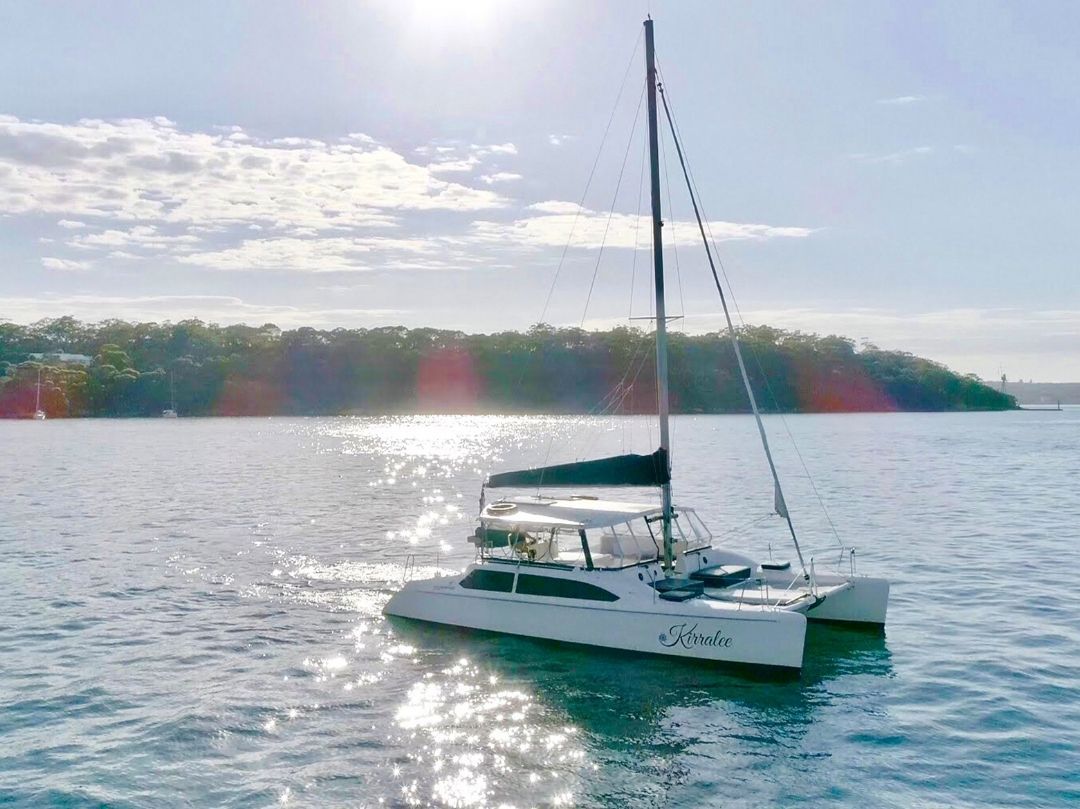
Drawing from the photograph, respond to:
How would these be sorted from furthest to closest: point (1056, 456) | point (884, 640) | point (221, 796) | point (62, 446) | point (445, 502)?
point (62, 446)
point (1056, 456)
point (445, 502)
point (884, 640)
point (221, 796)

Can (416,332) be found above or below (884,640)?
above

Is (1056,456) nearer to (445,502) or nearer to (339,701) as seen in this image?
(445,502)

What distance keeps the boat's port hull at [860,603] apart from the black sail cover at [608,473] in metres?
4.64

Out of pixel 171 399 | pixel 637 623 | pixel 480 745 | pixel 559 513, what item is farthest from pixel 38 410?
pixel 480 745

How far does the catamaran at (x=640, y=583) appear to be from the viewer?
17.7 m

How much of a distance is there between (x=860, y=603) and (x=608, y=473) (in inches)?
246

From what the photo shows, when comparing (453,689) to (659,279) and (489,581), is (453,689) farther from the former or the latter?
(659,279)

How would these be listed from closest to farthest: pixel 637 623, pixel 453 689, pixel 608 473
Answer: pixel 453 689 < pixel 637 623 < pixel 608 473

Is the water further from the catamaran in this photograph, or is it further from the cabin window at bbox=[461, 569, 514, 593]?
the cabin window at bbox=[461, 569, 514, 593]

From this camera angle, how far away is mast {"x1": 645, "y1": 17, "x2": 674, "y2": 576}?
Answer: 20.4m

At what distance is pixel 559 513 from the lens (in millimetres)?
20422

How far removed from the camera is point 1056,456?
250 ft

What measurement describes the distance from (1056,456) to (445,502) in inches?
2213

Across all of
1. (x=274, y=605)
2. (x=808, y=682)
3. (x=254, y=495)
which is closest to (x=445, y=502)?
(x=254, y=495)
